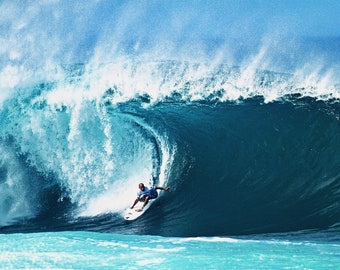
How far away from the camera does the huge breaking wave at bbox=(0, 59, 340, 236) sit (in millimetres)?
12242

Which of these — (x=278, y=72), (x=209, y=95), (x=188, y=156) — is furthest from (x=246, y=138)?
(x=278, y=72)

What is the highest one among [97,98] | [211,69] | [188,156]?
[211,69]

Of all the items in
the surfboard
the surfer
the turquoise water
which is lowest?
the turquoise water

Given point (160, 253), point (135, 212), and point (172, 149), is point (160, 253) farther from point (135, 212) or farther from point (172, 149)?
point (172, 149)

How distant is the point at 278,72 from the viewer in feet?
65.4

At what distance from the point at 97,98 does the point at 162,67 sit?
140 inches

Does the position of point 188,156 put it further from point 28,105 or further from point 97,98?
point 28,105

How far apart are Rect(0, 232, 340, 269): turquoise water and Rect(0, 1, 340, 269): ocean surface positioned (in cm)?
3

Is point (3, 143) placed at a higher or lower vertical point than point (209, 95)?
lower

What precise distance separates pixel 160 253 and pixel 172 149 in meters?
5.91

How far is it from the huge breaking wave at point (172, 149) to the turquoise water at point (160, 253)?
3.91ft

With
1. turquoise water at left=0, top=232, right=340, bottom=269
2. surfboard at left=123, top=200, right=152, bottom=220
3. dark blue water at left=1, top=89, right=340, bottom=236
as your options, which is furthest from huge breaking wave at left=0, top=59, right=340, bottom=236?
turquoise water at left=0, top=232, right=340, bottom=269

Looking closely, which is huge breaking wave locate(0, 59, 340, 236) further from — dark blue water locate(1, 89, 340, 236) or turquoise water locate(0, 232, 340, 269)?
turquoise water locate(0, 232, 340, 269)

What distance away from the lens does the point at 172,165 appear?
47.4 ft
